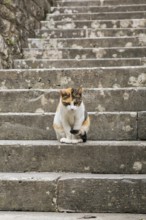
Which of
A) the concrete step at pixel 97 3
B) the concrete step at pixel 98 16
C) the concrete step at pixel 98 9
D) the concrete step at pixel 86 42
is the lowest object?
the concrete step at pixel 86 42

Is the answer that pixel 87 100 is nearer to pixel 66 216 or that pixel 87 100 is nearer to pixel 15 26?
pixel 66 216

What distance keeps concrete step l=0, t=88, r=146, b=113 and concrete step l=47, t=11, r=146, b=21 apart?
2937mm

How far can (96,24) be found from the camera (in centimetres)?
620

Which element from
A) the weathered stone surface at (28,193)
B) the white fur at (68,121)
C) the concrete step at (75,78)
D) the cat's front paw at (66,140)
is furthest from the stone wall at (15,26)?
the weathered stone surface at (28,193)

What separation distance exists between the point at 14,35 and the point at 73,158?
2.70 meters

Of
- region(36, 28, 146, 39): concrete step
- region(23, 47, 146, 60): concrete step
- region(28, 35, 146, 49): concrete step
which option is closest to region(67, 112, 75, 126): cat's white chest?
region(23, 47, 146, 60): concrete step

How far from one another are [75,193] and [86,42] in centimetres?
322

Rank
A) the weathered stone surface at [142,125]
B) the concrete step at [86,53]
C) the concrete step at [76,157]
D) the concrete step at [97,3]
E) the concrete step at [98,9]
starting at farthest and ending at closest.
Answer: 1. the concrete step at [97,3]
2. the concrete step at [98,9]
3. the concrete step at [86,53]
4. the weathered stone surface at [142,125]
5. the concrete step at [76,157]

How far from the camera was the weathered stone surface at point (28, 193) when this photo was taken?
9.13 feet

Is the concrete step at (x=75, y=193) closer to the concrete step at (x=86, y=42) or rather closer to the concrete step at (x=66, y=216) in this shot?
the concrete step at (x=66, y=216)

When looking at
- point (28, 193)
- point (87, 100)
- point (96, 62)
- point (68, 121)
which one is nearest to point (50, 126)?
point (68, 121)

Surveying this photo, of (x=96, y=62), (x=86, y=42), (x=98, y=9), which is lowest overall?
(x=96, y=62)

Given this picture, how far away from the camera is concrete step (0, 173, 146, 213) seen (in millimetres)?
2703

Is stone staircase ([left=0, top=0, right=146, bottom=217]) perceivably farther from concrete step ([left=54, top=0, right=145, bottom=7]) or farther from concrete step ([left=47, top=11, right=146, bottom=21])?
concrete step ([left=54, top=0, right=145, bottom=7])
